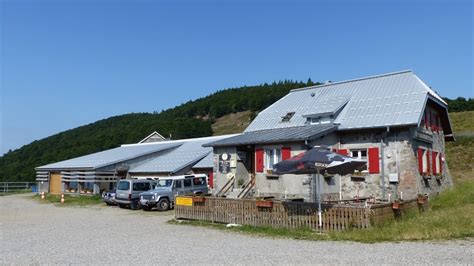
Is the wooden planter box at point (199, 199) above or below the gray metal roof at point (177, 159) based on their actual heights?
below

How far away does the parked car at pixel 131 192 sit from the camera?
2583cm

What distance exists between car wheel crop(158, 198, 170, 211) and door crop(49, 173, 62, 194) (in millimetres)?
21521

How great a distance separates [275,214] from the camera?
1531 cm

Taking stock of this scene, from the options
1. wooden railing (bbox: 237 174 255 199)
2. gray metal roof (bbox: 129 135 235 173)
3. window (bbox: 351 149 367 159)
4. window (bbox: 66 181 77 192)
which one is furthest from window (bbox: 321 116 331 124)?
window (bbox: 66 181 77 192)

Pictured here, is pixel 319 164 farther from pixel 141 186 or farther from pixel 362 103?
pixel 141 186

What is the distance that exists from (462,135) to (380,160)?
32.4 m

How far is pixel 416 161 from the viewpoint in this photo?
20.8 metres

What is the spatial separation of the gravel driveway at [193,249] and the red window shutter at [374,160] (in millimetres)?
9576

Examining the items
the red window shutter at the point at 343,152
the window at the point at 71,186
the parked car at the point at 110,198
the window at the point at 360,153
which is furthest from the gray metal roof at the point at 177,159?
the window at the point at 360,153

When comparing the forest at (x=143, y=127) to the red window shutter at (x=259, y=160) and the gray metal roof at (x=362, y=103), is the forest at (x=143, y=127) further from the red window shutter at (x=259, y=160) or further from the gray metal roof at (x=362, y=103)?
the red window shutter at (x=259, y=160)

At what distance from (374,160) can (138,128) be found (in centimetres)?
6716

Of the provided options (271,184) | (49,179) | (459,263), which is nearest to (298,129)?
(271,184)

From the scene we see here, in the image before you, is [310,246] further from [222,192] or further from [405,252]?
[222,192]

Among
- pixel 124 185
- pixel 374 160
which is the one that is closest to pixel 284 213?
pixel 374 160
